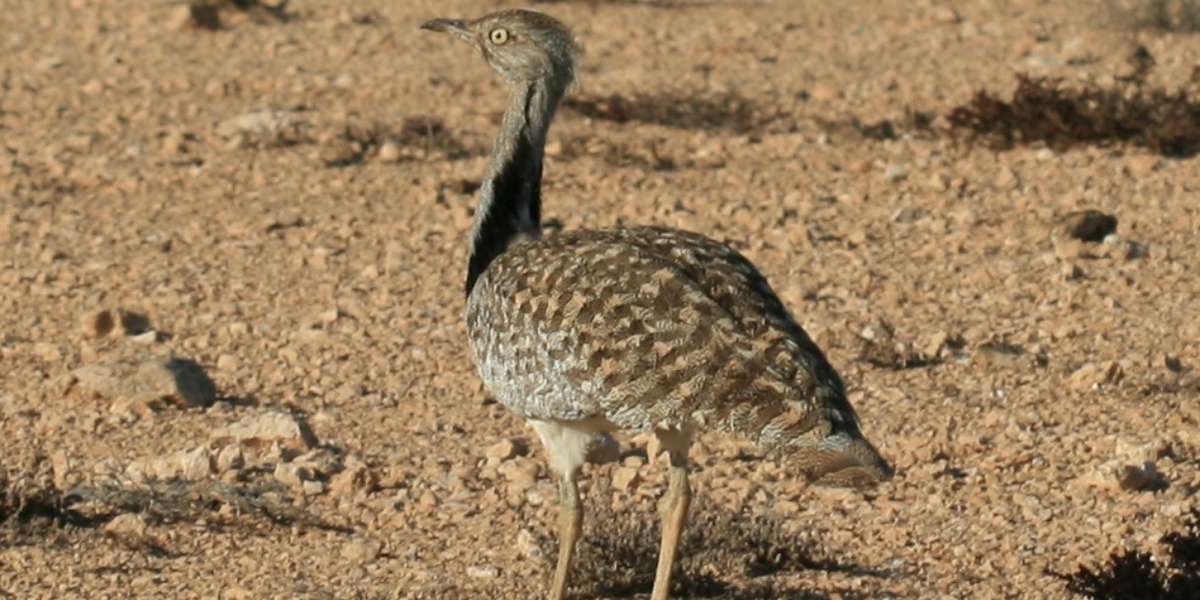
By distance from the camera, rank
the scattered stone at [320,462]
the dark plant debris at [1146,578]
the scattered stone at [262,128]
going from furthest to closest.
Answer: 1. the scattered stone at [262,128]
2. the scattered stone at [320,462]
3. the dark plant debris at [1146,578]

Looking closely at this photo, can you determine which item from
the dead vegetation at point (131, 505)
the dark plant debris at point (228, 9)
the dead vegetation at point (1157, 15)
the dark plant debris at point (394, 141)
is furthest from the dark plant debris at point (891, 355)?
the dark plant debris at point (228, 9)

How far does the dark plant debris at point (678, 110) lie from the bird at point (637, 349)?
16.0 ft

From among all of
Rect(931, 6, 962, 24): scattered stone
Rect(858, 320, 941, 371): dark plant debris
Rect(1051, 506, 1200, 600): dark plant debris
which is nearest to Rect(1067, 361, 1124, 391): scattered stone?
Rect(858, 320, 941, 371): dark plant debris

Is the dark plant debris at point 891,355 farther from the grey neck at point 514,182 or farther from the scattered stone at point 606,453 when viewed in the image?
the grey neck at point 514,182

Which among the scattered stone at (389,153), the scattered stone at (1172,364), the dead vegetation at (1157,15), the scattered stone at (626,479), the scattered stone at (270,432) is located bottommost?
the scattered stone at (270,432)

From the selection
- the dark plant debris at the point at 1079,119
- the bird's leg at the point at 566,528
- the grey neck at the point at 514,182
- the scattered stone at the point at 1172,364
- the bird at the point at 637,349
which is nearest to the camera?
the bird at the point at 637,349

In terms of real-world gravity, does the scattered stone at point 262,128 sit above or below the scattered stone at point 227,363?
above

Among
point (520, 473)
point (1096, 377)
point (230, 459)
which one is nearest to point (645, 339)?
point (520, 473)

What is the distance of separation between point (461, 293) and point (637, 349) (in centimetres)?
358

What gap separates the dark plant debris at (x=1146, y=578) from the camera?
5.44 meters

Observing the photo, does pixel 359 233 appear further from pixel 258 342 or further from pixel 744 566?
pixel 744 566

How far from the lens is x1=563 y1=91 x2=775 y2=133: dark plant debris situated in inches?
448

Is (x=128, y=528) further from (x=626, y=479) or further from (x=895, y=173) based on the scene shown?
(x=895, y=173)

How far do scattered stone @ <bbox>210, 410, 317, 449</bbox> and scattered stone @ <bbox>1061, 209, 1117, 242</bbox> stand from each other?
3443 millimetres
